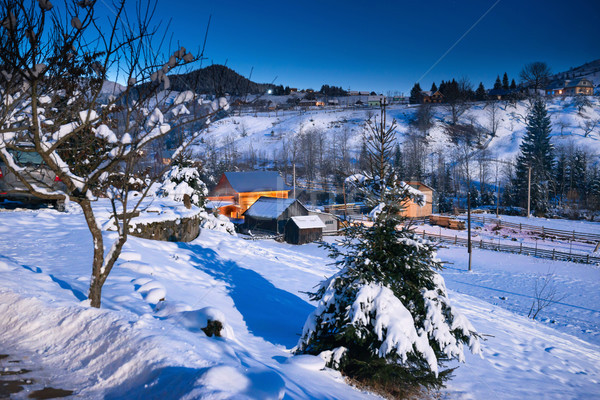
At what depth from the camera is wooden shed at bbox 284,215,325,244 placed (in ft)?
95.4

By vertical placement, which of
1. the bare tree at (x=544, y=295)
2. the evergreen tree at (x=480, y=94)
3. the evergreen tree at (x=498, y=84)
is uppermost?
the evergreen tree at (x=498, y=84)

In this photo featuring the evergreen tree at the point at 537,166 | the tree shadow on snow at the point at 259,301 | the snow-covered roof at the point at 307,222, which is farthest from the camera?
the evergreen tree at the point at 537,166

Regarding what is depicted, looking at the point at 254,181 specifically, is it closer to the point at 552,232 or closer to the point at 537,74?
the point at 552,232

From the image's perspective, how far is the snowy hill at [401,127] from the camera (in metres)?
71.1

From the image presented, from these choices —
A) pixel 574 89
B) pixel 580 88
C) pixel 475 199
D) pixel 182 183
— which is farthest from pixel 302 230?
pixel 574 89

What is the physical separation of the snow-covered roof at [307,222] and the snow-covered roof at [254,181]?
11.4 metres

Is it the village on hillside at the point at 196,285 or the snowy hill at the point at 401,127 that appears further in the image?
the snowy hill at the point at 401,127

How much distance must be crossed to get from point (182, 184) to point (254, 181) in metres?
21.8

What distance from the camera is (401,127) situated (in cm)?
8306

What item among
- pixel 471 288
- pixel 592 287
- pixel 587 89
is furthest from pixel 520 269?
pixel 587 89

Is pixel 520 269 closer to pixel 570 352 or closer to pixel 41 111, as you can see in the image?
pixel 570 352

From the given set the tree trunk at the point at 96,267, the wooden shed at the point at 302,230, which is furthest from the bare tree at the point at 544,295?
the tree trunk at the point at 96,267

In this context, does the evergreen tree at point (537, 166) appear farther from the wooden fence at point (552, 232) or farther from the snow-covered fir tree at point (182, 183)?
the snow-covered fir tree at point (182, 183)

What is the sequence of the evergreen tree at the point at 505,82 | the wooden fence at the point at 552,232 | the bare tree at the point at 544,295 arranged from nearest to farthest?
the bare tree at the point at 544,295 → the wooden fence at the point at 552,232 → the evergreen tree at the point at 505,82
